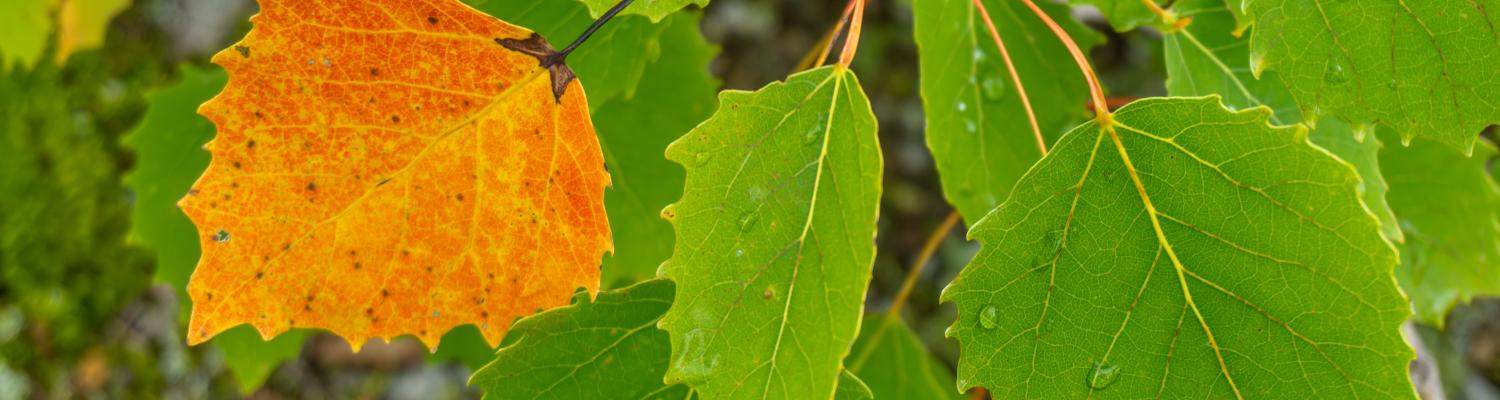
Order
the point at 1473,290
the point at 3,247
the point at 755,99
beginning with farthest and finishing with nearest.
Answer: the point at 3,247 < the point at 1473,290 < the point at 755,99

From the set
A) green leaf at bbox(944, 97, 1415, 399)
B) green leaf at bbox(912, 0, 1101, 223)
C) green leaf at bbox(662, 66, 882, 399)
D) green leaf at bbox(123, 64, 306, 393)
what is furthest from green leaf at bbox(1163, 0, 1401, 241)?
green leaf at bbox(123, 64, 306, 393)

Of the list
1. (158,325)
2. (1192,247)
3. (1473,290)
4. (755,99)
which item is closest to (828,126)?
(755,99)

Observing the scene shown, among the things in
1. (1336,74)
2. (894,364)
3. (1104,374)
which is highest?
(1336,74)

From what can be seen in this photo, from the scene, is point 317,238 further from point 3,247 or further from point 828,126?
point 3,247

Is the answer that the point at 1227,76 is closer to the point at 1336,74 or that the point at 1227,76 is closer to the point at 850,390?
the point at 1336,74

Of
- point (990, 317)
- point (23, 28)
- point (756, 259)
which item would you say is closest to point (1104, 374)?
point (990, 317)

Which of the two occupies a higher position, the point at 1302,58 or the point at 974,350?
the point at 1302,58

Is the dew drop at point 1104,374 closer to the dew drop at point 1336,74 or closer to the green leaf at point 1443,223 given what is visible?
the dew drop at point 1336,74
